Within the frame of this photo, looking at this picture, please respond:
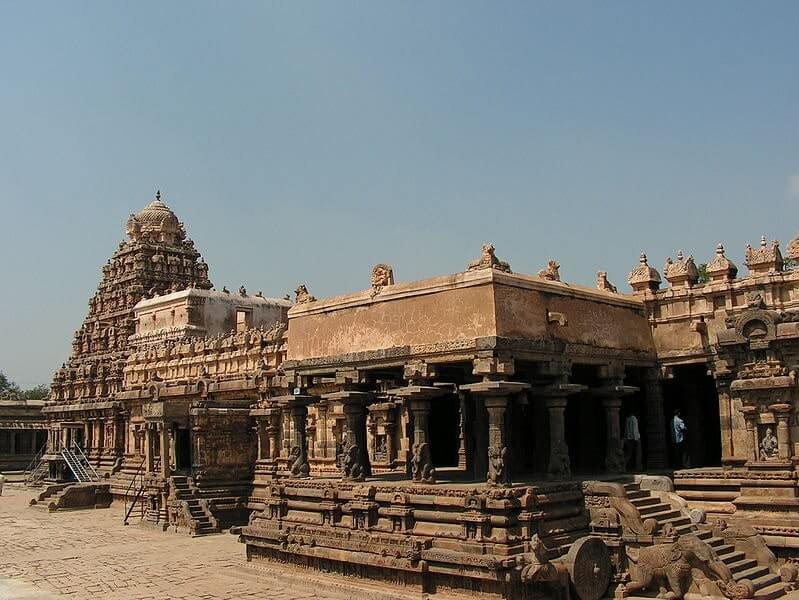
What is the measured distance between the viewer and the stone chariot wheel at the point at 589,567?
519 inches

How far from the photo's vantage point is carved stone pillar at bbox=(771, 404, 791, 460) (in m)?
15.6

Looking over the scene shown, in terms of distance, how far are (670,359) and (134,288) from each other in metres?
36.5

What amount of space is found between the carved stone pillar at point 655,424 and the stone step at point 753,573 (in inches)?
196

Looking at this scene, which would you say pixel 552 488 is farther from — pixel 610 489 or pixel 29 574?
pixel 29 574

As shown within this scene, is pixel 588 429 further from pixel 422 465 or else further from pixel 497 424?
pixel 497 424

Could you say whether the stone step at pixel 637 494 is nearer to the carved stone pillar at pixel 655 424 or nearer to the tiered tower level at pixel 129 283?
the carved stone pillar at pixel 655 424

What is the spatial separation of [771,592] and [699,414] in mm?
7076

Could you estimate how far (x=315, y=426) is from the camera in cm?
2772

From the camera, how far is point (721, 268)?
1864 centimetres

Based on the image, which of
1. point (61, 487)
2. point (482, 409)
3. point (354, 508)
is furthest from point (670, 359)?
point (61, 487)

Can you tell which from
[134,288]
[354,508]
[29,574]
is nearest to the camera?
[354,508]

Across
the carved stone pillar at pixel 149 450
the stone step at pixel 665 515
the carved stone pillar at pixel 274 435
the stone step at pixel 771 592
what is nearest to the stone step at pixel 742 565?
the stone step at pixel 771 592

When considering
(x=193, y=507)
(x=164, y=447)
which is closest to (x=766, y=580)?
(x=193, y=507)

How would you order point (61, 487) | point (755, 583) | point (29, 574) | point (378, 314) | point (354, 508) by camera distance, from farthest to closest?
point (61, 487), point (29, 574), point (378, 314), point (354, 508), point (755, 583)
